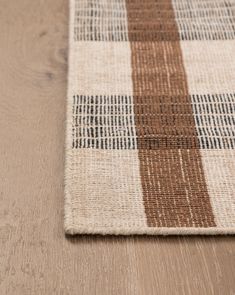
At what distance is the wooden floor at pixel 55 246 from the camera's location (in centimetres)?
64

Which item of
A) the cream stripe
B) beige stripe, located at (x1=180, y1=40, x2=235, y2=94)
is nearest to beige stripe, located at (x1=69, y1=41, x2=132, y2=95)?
the cream stripe

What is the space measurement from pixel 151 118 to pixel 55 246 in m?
0.30

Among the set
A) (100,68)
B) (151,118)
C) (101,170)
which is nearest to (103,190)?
(101,170)

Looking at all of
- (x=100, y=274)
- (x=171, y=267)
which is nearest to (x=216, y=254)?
(x=171, y=267)

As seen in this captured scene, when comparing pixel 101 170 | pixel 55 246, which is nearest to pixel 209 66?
pixel 101 170

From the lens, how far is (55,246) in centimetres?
67

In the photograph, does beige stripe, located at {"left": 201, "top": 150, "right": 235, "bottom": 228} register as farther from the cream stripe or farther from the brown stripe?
the cream stripe

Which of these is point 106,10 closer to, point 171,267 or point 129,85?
point 129,85

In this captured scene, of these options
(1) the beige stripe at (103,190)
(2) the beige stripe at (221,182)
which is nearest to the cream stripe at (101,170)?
(1) the beige stripe at (103,190)

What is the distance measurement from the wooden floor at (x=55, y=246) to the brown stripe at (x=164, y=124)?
5 centimetres

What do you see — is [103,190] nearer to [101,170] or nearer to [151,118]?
[101,170]

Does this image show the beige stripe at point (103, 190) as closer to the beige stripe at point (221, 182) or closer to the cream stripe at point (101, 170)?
the cream stripe at point (101, 170)

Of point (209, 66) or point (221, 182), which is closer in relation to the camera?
point (221, 182)

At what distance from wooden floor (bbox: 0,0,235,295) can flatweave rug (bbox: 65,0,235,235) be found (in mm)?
25
